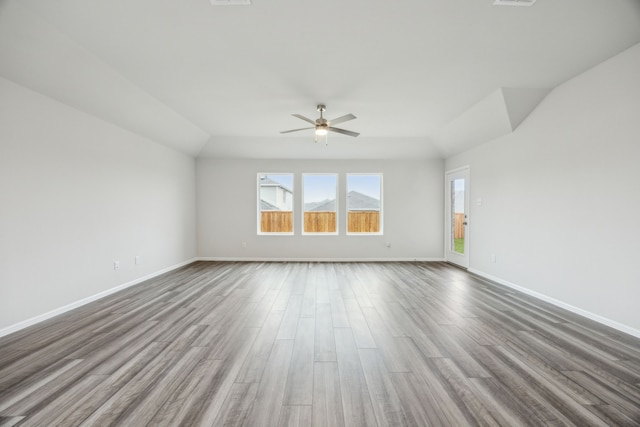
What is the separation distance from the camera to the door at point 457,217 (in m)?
5.50

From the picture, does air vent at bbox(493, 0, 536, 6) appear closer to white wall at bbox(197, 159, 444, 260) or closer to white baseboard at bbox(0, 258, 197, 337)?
white wall at bbox(197, 159, 444, 260)

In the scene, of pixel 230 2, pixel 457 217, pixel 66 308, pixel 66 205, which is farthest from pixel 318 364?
pixel 457 217

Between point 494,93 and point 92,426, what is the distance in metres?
5.20

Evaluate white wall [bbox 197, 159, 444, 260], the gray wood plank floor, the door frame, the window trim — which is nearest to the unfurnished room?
the gray wood plank floor

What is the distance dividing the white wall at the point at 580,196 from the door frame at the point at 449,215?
0.92 m

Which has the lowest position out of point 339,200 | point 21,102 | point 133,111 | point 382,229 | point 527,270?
point 527,270

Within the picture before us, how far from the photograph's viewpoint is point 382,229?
21.4ft

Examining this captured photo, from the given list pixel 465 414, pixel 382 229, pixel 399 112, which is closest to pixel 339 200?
pixel 382 229

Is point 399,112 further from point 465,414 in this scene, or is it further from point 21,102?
point 21,102

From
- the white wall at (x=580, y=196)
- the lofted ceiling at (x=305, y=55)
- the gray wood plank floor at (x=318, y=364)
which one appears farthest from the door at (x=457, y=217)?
the gray wood plank floor at (x=318, y=364)

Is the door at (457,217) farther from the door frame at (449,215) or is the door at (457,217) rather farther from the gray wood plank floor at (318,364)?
the gray wood plank floor at (318,364)

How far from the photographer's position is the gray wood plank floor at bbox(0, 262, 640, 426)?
1568mm

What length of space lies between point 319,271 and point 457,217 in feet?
11.2

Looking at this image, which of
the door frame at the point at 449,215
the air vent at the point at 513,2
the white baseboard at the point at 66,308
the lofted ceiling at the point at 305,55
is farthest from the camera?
the door frame at the point at 449,215
